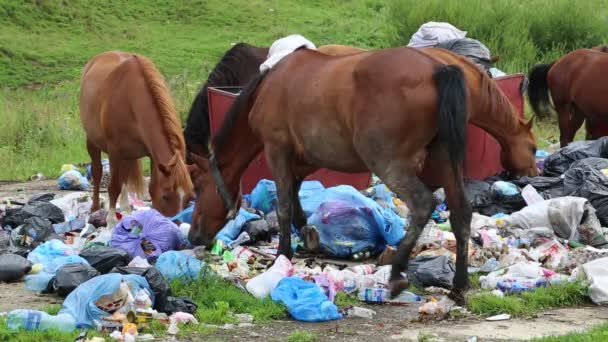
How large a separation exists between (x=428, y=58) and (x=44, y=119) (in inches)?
426

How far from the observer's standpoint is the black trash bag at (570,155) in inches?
440

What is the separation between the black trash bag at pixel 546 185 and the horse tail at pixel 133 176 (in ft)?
13.1

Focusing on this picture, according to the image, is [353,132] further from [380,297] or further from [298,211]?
[298,211]

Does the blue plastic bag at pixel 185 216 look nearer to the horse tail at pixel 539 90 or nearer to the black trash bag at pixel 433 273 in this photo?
the black trash bag at pixel 433 273

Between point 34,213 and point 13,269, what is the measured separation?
223 centimetres

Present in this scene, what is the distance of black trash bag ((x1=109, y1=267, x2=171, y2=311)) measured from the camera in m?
6.78

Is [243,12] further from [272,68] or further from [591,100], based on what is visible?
[272,68]

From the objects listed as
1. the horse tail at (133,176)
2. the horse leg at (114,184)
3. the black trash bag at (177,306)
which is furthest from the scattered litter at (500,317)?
the horse tail at (133,176)

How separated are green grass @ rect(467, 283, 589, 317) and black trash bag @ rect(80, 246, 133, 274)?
2.69 meters

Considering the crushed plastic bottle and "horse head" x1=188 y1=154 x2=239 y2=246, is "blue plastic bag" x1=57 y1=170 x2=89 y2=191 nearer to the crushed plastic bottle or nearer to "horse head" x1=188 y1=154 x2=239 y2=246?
"horse head" x1=188 y1=154 x2=239 y2=246

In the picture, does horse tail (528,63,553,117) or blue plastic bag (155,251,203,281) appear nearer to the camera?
blue plastic bag (155,251,203,281)

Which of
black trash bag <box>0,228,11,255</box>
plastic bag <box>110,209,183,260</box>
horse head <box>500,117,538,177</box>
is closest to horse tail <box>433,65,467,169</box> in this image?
plastic bag <box>110,209,183,260</box>

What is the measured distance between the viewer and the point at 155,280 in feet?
22.6

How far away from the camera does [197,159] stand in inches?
343
